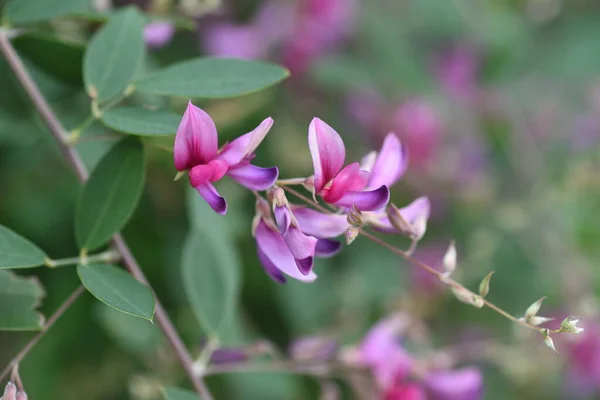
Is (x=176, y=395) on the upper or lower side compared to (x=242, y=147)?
lower

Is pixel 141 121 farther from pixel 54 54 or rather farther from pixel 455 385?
pixel 455 385

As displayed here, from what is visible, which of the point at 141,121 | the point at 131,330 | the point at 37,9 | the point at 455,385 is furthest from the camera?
the point at 131,330

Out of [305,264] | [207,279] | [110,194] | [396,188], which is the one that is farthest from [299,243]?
[396,188]

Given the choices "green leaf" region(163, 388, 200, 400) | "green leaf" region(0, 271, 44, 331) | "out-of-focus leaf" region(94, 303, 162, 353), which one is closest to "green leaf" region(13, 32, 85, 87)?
"green leaf" region(0, 271, 44, 331)

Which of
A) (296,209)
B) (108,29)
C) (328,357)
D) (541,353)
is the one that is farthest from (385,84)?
(296,209)

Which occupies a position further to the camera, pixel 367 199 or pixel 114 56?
pixel 114 56

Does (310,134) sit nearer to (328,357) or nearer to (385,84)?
(328,357)

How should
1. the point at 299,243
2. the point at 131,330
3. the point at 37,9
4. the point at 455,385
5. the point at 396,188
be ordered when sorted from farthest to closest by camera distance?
1. the point at 396,188
2. the point at 131,330
3. the point at 455,385
4. the point at 37,9
5. the point at 299,243
